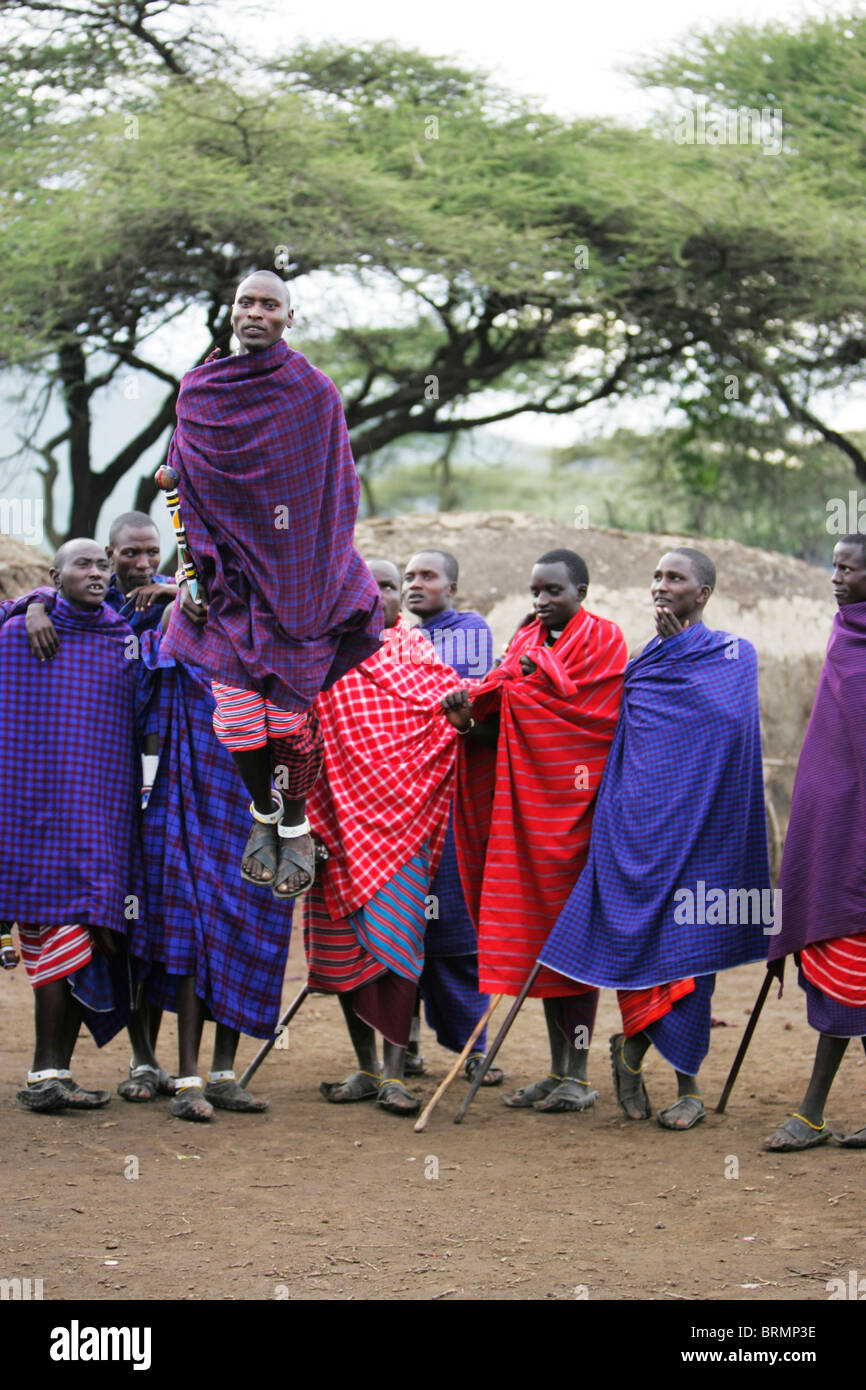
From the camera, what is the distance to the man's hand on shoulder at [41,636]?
591cm

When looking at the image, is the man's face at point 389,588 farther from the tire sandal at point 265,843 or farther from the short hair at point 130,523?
the tire sandal at point 265,843

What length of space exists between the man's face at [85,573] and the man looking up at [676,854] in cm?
222

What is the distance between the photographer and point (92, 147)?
1416 cm

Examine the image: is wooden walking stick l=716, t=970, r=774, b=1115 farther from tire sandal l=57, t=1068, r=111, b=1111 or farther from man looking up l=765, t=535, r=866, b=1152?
tire sandal l=57, t=1068, r=111, b=1111

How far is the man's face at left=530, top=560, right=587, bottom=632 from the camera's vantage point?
6.27m

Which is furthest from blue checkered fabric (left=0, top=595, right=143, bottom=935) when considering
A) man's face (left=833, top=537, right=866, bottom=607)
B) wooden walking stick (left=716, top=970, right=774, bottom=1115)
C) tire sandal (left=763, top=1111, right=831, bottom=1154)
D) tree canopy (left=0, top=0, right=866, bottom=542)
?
tree canopy (left=0, top=0, right=866, bottom=542)

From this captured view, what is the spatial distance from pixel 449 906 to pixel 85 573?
2234mm

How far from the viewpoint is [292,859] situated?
5293mm

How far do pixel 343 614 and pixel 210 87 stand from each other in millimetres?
11100

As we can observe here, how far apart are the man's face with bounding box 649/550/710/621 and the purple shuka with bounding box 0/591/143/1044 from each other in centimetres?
222

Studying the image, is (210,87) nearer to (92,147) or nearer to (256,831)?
(92,147)

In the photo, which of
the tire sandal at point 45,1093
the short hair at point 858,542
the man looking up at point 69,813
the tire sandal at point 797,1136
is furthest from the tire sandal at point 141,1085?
the short hair at point 858,542

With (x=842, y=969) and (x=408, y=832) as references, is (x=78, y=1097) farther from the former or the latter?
(x=842, y=969)
